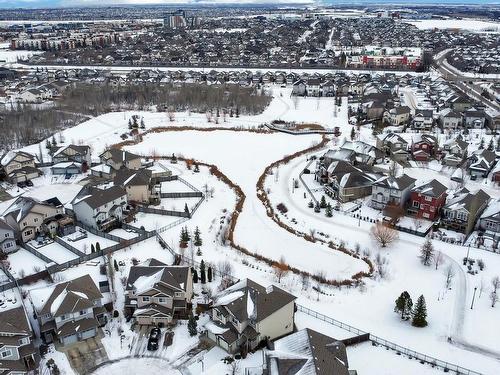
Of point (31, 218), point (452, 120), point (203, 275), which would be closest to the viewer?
point (203, 275)

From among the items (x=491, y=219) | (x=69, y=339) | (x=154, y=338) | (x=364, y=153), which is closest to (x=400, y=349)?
(x=154, y=338)

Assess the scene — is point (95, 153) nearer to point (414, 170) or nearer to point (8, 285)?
point (8, 285)

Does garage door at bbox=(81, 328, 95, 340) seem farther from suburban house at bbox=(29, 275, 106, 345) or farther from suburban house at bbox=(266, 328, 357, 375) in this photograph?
suburban house at bbox=(266, 328, 357, 375)

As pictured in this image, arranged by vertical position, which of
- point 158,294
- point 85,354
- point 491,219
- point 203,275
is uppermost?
point 491,219

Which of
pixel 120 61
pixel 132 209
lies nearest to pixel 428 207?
pixel 132 209

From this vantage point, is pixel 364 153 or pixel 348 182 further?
pixel 364 153

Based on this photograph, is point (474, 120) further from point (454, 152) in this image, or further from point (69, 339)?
point (69, 339)
